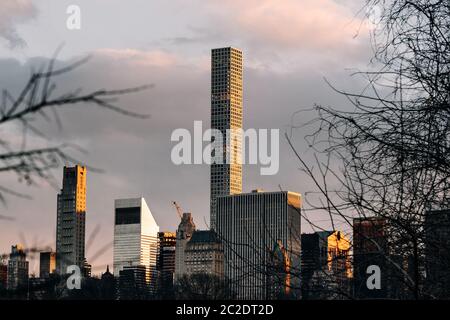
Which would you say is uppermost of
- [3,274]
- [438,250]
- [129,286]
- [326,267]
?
[129,286]

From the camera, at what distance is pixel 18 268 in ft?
16.7

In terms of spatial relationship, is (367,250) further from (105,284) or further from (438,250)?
(105,284)

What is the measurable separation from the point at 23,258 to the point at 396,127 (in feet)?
13.9

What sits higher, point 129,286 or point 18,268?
point 129,286

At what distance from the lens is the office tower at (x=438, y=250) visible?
8078 mm

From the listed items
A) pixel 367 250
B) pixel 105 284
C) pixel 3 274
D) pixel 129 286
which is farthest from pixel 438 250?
pixel 129 286

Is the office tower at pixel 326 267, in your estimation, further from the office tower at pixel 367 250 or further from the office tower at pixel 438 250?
the office tower at pixel 438 250

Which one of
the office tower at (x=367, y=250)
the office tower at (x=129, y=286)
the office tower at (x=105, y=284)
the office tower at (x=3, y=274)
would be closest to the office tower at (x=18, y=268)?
the office tower at (x=3, y=274)

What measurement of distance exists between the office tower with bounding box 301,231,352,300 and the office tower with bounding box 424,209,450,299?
71cm

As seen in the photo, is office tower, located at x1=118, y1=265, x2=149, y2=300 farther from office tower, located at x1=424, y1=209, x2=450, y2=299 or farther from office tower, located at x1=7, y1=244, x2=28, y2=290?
office tower, located at x1=7, y1=244, x2=28, y2=290

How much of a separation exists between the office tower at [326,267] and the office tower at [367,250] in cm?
9

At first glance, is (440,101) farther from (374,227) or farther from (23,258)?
(23,258)

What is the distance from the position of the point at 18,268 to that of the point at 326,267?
4.00 metres

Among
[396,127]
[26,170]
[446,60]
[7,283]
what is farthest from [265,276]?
[26,170]
